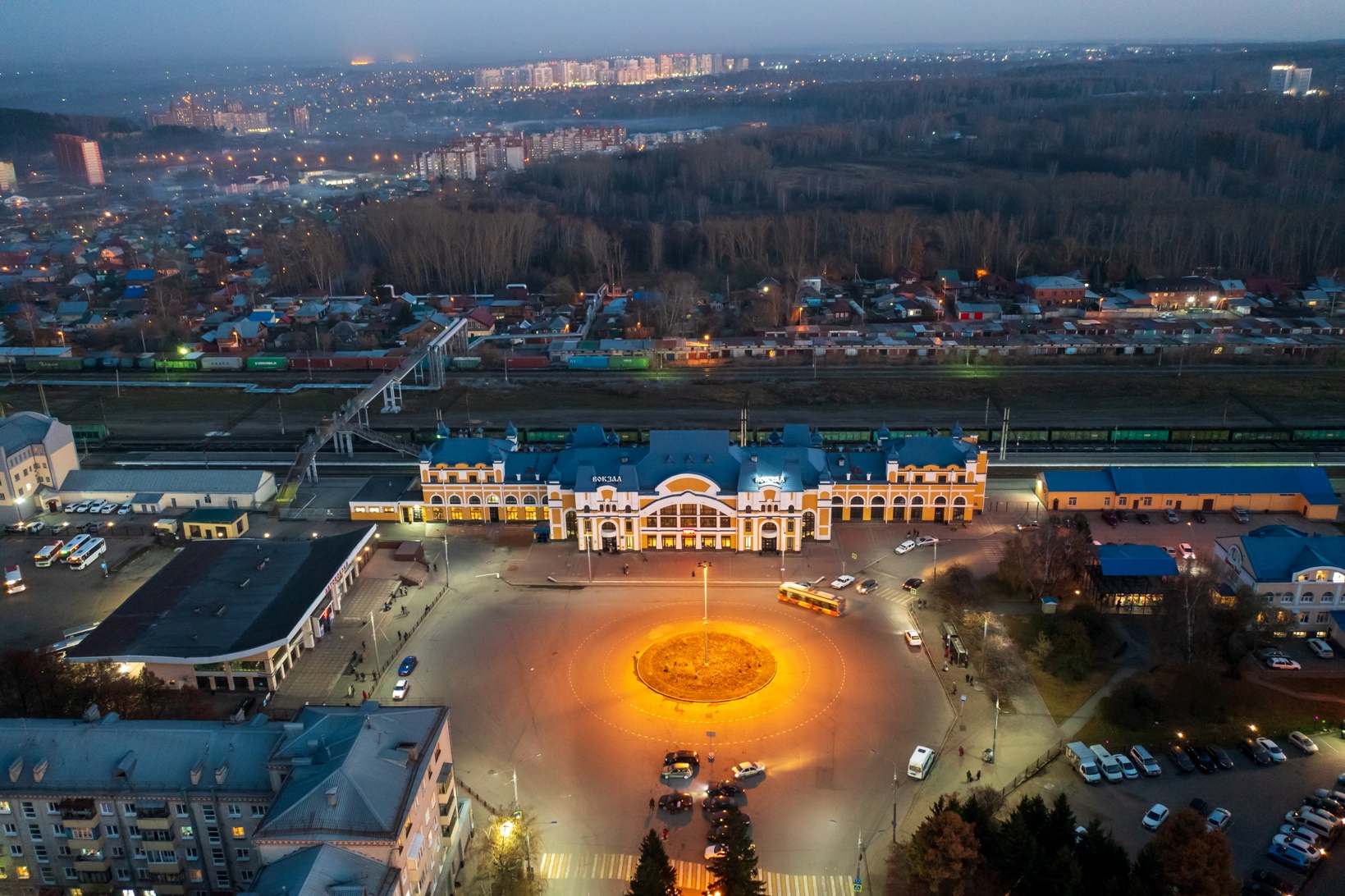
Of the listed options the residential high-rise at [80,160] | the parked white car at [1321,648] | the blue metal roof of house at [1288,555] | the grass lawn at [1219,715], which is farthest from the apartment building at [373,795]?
the residential high-rise at [80,160]

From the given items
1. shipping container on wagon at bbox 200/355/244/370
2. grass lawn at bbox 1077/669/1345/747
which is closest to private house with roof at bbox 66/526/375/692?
grass lawn at bbox 1077/669/1345/747

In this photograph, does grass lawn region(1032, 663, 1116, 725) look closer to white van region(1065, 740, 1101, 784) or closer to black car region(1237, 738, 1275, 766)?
white van region(1065, 740, 1101, 784)

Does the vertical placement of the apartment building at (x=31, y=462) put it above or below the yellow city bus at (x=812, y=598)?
above

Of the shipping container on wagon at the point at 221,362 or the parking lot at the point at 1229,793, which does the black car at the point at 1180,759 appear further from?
the shipping container on wagon at the point at 221,362

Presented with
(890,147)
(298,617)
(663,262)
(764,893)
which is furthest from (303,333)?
(890,147)

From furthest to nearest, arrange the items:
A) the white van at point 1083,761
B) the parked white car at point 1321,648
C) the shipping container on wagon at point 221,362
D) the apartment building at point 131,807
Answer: the shipping container on wagon at point 221,362, the parked white car at point 1321,648, the white van at point 1083,761, the apartment building at point 131,807
